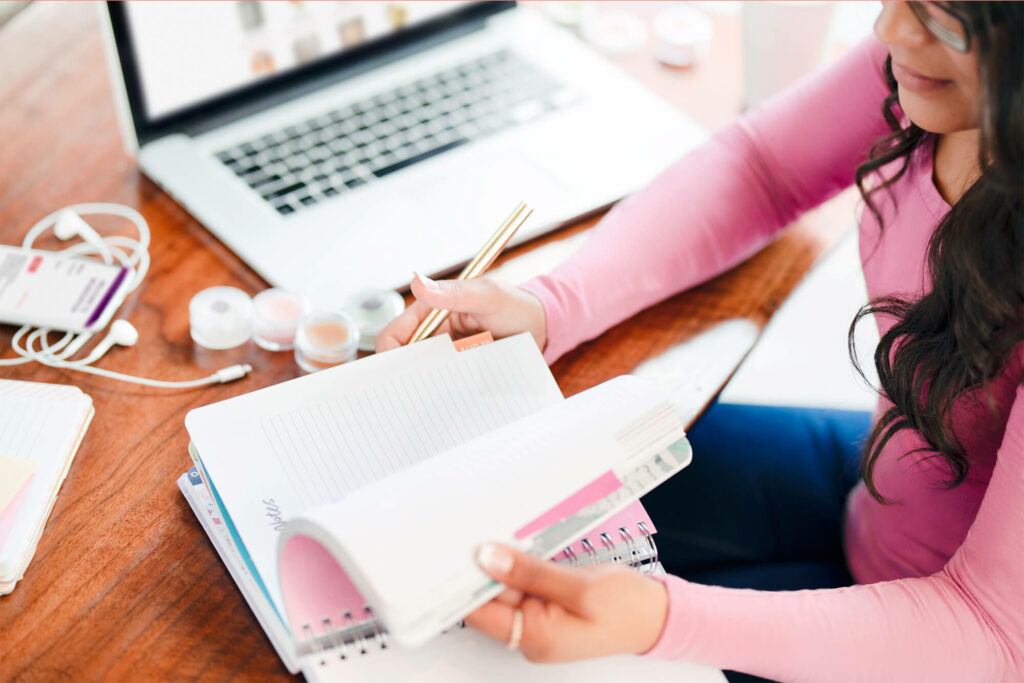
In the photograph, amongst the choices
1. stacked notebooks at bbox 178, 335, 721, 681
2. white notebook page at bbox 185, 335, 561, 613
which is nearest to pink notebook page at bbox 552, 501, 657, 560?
stacked notebooks at bbox 178, 335, 721, 681

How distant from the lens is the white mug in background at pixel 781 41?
0.99 metres

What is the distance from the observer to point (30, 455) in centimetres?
65

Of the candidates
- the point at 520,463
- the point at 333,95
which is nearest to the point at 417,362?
the point at 520,463

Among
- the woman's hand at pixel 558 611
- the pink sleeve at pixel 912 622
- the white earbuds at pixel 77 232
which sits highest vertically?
the white earbuds at pixel 77 232

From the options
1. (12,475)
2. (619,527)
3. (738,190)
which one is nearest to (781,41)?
(738,190)

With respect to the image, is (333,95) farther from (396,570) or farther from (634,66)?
(396,570)

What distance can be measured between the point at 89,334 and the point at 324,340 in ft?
0.63

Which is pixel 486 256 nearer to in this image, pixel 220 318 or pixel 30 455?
pixel 220 318

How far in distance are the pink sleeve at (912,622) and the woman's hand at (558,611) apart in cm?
6

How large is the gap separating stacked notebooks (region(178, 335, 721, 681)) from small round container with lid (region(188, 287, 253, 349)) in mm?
144

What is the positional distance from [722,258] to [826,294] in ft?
1.21

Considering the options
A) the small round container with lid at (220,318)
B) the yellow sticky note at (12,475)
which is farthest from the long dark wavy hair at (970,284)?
the yellow sticky note at (12,475)

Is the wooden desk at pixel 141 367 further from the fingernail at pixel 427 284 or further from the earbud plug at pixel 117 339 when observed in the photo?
the fingernail at pixel 427 284

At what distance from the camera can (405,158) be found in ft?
3.08
